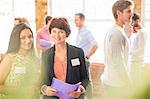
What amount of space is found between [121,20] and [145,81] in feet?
7.67

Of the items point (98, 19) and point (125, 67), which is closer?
point (125, 67)

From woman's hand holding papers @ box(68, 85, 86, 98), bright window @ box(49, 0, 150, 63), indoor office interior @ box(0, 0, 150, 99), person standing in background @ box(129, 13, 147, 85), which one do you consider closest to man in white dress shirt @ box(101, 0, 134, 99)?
woman's hand holding papers @ box(68, 85, 86, 98)

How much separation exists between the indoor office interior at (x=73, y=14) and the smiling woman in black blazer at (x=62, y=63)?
9.87 ft

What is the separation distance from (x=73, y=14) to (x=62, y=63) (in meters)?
4.18

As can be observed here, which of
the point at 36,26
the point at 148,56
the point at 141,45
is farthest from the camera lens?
the point at 36,26

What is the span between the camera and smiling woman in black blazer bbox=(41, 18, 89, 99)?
85.6 inches

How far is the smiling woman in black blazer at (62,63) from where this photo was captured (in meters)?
2.17

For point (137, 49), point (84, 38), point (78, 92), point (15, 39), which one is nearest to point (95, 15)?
point (84, 38)

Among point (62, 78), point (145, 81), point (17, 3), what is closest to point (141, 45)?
point (62, 78)

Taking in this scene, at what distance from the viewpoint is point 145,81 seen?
277mm

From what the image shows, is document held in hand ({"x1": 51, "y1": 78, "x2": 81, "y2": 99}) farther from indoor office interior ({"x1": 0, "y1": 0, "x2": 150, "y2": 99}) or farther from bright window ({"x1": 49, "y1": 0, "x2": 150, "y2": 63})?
bright window ({"x1": 49, "y1": 0, "x2": 150, "y2": 63})

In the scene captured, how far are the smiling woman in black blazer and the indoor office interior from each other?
3.01 meters

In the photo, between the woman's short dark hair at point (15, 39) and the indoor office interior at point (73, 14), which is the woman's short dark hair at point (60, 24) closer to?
the woman's short dark hair at point (15, 39)

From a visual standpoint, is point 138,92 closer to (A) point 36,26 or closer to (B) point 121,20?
(B) point 121,20
